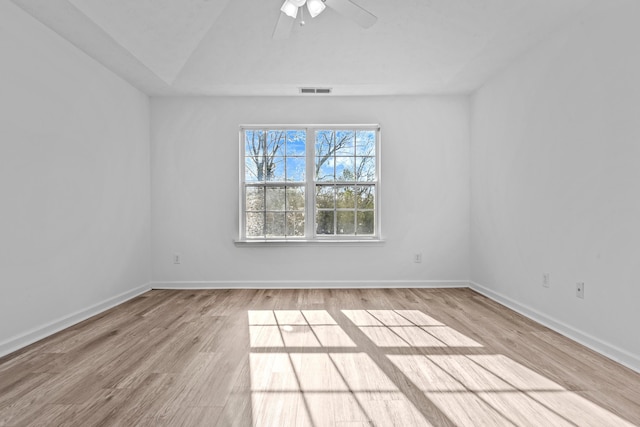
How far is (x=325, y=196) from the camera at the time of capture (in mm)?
4754

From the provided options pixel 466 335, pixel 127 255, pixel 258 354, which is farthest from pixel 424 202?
pixel 127 255

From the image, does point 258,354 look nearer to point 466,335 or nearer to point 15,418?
point 15,418

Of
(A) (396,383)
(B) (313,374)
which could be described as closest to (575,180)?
(A) (396,383)

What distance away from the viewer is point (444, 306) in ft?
12.2

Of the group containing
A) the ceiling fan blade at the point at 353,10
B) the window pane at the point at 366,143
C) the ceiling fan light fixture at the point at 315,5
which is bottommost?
the window pane at the point at 366,143

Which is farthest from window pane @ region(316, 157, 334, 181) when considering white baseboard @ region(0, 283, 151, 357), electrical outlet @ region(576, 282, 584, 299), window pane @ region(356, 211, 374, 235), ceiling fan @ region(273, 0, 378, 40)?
electrical outlet @ region(576, 282, 584, 299)

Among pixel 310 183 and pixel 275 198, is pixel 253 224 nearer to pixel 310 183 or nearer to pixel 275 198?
pixel 275 198

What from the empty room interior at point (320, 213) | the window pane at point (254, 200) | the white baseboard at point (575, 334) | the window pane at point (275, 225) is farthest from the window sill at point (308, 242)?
the white baseboard at point (575, 334)

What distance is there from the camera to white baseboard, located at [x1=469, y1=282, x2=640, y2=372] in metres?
2.32

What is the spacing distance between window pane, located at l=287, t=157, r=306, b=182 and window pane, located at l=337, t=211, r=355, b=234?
73cm

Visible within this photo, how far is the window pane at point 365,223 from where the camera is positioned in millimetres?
4742

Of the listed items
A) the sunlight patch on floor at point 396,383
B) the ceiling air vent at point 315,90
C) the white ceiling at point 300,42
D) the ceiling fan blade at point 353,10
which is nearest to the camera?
the sunlight patch on floor at point 396,383

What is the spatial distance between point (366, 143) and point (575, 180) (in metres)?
2.48

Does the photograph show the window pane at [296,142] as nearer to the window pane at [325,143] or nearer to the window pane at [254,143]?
the window pane at [325,143]
